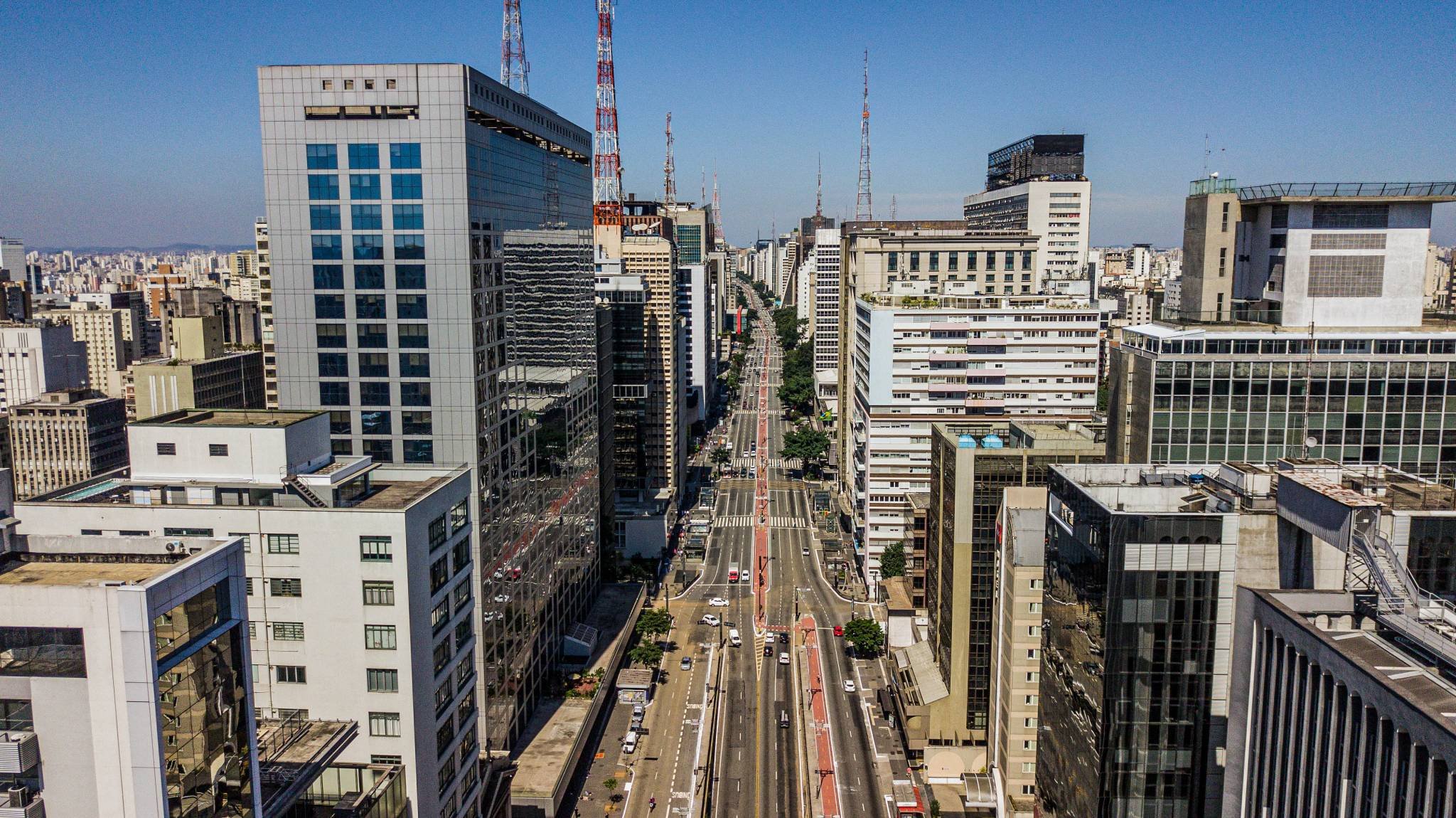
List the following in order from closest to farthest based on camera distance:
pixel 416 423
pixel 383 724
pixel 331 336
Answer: pixel 383 724 → pixel 331 336 → pixel 416 423

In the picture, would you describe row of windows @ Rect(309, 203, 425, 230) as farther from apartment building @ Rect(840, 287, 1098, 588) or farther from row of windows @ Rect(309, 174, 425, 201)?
apartment building @ Rect(840, 287, 1098, 588)

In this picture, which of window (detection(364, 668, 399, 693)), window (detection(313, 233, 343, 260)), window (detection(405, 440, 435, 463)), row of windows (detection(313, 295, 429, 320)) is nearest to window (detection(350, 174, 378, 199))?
window (detection(313, 233, 343, 260))

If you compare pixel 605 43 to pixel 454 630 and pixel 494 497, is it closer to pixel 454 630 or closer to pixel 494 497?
→ pixel 494 497

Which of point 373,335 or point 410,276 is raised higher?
point 410,276

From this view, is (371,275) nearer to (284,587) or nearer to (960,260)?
(284,587)

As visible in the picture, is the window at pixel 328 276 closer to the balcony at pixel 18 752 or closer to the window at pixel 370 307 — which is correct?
the window at pixel 370 307

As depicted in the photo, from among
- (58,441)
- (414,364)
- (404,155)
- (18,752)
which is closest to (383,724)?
(18,752)

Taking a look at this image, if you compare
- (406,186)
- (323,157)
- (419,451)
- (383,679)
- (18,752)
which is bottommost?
(383,679)
